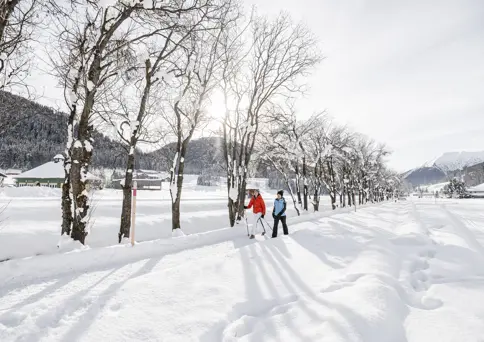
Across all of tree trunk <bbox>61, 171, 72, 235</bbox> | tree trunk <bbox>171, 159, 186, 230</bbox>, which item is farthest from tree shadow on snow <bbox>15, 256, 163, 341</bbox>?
tree trunk <bbox>171, 159, 186, 230</bbox>

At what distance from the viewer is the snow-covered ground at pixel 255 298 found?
10.4 ft

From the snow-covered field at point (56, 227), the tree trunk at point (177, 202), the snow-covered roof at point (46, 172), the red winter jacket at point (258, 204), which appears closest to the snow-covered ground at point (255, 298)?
the snow-covered field at point (56, 227)

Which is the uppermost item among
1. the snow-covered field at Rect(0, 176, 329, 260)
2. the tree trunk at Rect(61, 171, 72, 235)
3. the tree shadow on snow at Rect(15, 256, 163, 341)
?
the tree trunk at Rect(61, 171, 72, 235)

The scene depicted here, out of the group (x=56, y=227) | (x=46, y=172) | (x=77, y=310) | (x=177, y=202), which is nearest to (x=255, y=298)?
(x=77, y=310)

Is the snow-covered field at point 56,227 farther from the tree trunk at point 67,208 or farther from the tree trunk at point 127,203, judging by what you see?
the tree trunk at point 127,203

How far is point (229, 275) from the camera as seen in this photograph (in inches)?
204

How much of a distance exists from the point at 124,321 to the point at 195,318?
83 centimetres

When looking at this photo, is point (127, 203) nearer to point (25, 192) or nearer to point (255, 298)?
point (255, 298)

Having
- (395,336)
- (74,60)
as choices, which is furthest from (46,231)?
(395,336)

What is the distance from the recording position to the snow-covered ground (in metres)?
3.16

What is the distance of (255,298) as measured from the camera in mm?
4152

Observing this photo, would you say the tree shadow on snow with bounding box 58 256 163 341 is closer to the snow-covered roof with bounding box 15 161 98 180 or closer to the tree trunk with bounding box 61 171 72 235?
the tree trunk with bounding box 61 171 72 235

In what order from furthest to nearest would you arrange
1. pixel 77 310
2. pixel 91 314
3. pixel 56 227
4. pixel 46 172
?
pixel 46 172 < pixel 56 227 < pixel 77 310 < pixel 91 314

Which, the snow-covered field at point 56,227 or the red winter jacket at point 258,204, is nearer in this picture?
the snow-covered field at point 56,227
